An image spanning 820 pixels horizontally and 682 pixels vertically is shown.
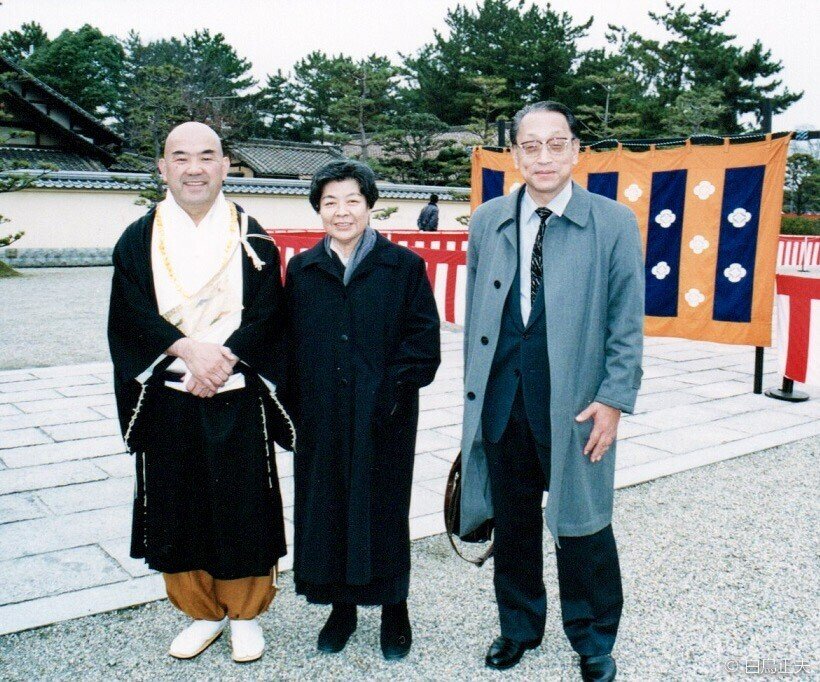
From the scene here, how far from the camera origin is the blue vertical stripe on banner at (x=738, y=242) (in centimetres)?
623

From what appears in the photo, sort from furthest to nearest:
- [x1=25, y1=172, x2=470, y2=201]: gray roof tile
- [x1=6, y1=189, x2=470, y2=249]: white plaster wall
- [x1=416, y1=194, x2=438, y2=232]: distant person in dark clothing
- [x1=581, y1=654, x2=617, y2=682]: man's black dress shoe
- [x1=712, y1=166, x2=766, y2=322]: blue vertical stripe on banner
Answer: [x1=25, y1=172, x2=470, y2=201]: gray roof tile < [x1=6, y1=189, x2=470, y2=249]: white plaster wall < [x1=416, y1=194, x2=438, y2=232]: distant person in dark clothing < [x1=712, y1=166, x2=766, y2=322]: blue vertical stripe on banner < [x1=581, y1=654, x2=617, y2=682]: man's black dress shoe

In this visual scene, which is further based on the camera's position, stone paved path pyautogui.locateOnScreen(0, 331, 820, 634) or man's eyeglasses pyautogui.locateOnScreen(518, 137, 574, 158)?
stone paved path pyautogui.locateOnScreen(0, 331, 820, 634)

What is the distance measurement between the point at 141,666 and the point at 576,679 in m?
1.38

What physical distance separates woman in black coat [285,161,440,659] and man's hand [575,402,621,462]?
1.71ft

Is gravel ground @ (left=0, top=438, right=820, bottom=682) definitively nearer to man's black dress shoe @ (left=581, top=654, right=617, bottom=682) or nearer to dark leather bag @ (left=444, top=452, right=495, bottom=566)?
man's black dress shoe @ (left=581, top=654, right=617, bottom=682)

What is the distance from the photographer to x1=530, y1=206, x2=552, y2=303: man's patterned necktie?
2.28 meters

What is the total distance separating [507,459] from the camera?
93.9 inches

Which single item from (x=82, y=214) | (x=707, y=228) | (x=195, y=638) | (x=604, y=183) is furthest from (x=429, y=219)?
(x=195, y=638)

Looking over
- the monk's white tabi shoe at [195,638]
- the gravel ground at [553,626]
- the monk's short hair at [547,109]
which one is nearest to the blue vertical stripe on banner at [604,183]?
the gravel ground at [553,626]

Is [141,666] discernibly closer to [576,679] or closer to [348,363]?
[348,363]

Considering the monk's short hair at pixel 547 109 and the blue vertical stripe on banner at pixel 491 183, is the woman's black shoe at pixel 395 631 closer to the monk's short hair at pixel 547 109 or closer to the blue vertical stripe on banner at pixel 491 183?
the monk's short hair at pixel 547 109

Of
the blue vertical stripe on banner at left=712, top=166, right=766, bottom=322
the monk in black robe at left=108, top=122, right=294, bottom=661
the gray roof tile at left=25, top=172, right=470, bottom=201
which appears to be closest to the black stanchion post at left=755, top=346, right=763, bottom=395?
the blue vertical stripe on banner at left=712, top=166, right=766, bottom=322

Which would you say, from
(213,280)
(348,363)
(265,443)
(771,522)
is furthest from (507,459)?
(771,522)

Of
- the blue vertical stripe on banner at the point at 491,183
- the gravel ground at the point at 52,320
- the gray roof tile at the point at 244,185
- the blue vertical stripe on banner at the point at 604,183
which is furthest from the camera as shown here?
the gray roof tile at the point at 244,185
